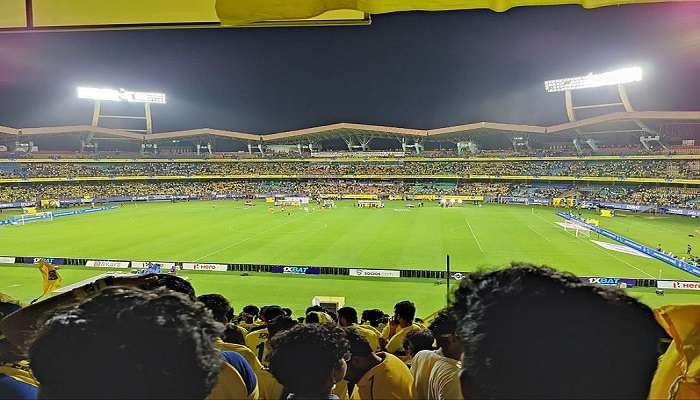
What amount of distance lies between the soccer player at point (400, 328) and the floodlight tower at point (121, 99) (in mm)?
73883

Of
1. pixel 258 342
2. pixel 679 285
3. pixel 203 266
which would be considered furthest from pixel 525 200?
pixel 258 342

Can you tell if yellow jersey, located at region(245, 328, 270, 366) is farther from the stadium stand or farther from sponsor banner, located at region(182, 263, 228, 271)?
the stadium stand

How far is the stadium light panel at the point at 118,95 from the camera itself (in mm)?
66250

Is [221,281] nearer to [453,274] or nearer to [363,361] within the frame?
[453,274]

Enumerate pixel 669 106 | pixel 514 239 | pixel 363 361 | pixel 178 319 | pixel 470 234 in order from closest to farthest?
pixel 178 319, pixel 363 361, pixel 514 239, pixel 470 234, pixel 669 106

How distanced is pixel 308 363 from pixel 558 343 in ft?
3.65

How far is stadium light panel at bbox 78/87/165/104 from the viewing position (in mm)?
66250

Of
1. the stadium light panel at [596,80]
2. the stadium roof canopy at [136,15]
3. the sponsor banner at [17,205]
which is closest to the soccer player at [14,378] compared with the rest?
the stadium roof canopy at [136,15]

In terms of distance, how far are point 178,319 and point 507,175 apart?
222 feet

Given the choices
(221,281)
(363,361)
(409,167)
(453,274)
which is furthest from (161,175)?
(363,361)

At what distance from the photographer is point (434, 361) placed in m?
2.79

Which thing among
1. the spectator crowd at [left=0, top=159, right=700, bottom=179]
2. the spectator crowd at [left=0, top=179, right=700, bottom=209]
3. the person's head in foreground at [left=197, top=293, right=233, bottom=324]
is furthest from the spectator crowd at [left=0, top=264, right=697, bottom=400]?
the spectator crowd at [left=0, top=159, right=700, bottom=179]

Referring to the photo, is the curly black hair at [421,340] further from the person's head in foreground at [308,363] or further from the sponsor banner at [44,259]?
the sponsor banner at [44,259]

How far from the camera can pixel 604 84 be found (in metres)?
55.9
